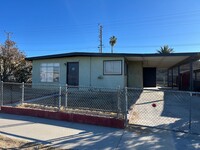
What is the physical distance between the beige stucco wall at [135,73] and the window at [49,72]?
7.21m

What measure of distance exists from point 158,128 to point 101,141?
1852mm

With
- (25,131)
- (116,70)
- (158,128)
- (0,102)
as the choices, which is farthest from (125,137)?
(116,70)

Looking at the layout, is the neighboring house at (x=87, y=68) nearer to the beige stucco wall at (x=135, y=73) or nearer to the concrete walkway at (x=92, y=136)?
the beige stucco wall at (x=135, y=73)

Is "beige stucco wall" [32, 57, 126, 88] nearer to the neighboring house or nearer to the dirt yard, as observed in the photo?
the neighboring house

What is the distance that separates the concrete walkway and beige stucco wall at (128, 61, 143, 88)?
42.6ft

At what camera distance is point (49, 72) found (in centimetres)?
1442

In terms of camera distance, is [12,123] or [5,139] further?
[12,123]

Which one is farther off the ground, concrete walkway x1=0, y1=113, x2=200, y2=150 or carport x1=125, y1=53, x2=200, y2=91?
carport x1=125, y1=53, x2=200, y2=91

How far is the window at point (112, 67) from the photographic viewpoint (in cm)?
1264

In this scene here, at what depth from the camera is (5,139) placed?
14.2 feet

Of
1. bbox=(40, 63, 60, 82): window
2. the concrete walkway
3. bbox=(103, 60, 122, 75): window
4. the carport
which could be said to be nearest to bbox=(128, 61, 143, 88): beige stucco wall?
the carport

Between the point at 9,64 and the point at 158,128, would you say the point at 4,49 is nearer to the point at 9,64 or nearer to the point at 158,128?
the point at 9,64

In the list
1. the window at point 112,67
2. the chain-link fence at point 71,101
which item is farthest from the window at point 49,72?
the window at point 112,67

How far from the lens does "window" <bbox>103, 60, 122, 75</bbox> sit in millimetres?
12641
